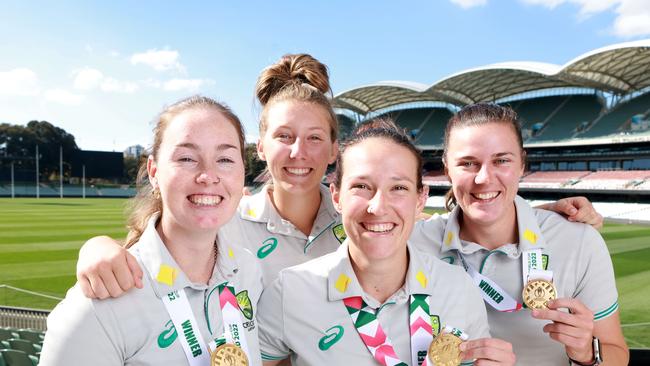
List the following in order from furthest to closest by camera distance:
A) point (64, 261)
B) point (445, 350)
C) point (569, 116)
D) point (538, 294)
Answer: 1. point (569, 116)
2. point (64, 261)
3. point (538, 294)
4. point (445, 350)

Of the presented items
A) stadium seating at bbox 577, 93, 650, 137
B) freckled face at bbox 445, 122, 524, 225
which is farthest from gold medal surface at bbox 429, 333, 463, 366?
stadium seating at bbox 577, 93, 650, 137

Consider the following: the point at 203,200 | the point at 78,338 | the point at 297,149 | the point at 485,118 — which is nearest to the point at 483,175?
the point at 485,118

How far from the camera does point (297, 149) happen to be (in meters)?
3.07

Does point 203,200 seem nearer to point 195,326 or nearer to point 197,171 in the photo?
point 197,171

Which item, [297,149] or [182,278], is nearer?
[182,278]

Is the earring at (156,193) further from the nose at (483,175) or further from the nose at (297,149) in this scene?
the nose at (483,175)

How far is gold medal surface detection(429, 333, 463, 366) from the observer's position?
7.04ft

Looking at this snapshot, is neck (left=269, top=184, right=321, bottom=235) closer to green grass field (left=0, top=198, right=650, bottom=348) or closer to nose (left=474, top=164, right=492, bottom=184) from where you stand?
nose (left=474, top=164, right=492, bottom=184)

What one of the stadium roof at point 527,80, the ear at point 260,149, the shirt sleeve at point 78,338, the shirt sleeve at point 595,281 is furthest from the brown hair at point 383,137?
the stadium roof at point 527,80

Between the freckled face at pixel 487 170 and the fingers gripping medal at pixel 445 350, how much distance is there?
2.58 ft

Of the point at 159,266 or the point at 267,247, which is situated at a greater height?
the point at 159,266

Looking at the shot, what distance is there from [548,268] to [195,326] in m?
1.97

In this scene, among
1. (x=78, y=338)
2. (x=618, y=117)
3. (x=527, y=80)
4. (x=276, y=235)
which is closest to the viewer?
(x=78, y=338)

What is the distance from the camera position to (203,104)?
2256mm
